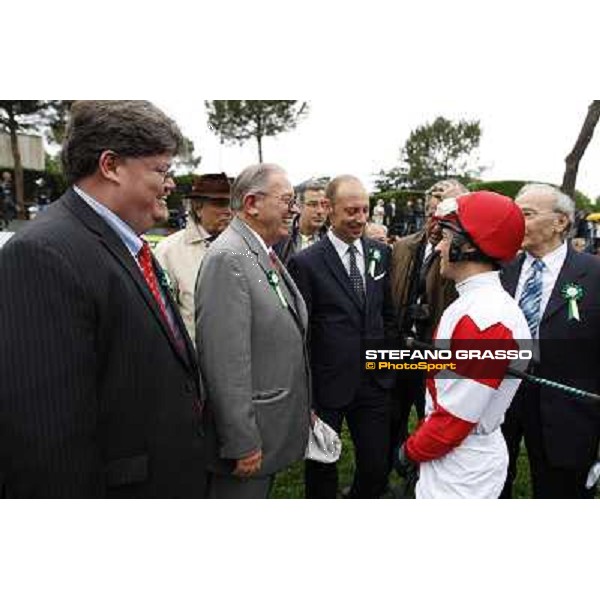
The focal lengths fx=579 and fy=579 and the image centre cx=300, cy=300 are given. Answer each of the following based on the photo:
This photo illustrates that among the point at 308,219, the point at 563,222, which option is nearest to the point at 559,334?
the point at 563,222

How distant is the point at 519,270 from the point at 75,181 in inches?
80.6

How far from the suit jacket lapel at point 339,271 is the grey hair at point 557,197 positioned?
0.87 m

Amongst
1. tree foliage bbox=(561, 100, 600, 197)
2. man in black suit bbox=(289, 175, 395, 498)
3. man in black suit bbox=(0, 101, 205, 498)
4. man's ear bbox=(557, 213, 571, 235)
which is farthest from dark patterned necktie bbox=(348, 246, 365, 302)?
man in black suit bbox=(0, 101, 205, 498)

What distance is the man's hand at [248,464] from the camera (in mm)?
1970

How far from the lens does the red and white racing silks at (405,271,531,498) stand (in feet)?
5.37

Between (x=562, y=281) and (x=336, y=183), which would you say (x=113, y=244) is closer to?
(x=336, y=183)

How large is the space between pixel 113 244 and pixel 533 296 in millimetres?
1941

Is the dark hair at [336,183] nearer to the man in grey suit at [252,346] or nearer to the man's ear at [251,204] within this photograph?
the man in grey suit at [252,346]

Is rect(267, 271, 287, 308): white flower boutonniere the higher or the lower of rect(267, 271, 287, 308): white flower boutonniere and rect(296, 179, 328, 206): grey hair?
the lower

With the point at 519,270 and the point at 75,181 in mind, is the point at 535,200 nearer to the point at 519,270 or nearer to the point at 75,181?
the point at 519,270

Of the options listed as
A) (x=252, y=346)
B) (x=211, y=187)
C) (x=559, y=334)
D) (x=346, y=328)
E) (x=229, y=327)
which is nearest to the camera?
(x=229, y=327)

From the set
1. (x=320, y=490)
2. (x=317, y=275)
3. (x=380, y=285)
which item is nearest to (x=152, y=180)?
(x=317, y=275)

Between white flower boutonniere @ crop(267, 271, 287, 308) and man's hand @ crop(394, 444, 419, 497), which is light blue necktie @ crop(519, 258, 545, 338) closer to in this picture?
man's hand @ crop(394, 444, 419, 497)

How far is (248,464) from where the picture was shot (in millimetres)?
1980
